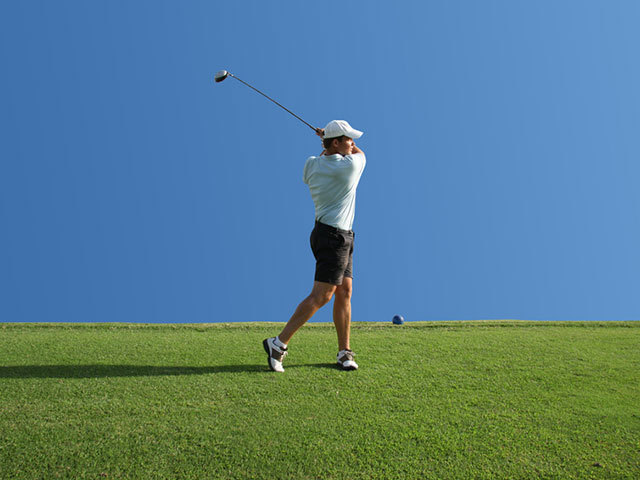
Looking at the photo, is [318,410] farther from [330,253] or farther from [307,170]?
[307,170]

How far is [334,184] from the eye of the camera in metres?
4.11

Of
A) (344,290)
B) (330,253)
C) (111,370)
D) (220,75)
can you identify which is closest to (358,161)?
(330,253)

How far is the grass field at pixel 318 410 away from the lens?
2453 mm

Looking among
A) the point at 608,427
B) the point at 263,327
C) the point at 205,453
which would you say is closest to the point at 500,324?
the point at 263,327

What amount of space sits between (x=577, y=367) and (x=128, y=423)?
3423mm

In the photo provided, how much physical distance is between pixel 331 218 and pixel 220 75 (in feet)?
8.12

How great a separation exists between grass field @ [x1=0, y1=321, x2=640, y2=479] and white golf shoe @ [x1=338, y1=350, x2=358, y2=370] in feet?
0.26

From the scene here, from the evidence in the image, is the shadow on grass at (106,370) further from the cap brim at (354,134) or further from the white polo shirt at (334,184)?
the cap brim at (354,134)

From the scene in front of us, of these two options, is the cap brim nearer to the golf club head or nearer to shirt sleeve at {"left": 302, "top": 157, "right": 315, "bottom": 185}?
shirt sleeve at {"left": 302, "top": 157, "right": 315, "bottom": 185}

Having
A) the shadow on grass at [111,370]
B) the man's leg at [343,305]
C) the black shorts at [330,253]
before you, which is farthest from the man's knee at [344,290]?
the shadow on grass at [111,370]

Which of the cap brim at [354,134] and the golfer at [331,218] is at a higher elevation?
the cap brim at [354,134]

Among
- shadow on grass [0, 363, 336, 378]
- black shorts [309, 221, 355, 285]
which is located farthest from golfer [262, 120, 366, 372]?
shadow on grass [0, 363, 336, 378]

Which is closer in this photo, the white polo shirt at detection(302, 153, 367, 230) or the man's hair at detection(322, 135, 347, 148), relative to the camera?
the white polo shirt at detection(302, 153, 367, 230)

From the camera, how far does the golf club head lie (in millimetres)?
5617
